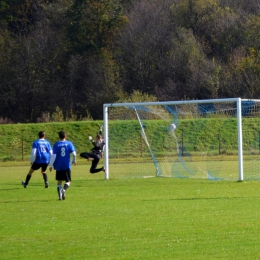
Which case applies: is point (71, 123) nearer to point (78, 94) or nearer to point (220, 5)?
point (78, 94)

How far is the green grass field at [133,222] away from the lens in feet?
33.7

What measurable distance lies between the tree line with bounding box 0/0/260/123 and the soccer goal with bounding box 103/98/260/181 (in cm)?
2943

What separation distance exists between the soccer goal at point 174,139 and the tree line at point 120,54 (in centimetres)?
2943

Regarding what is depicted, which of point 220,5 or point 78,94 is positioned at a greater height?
point 220,5

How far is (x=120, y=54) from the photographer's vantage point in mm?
65250

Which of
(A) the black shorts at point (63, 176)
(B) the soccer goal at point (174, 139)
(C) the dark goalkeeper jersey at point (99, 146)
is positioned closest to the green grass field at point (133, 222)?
(A) the black shorts at point (63, 176)

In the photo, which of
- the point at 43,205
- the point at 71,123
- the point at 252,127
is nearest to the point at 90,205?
the point at 43,205

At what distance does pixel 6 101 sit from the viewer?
217 ft

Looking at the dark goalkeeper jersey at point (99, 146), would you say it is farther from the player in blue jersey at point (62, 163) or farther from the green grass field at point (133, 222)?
the player in blue jersey at point (62, 163)

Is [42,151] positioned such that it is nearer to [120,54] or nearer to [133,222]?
[133,222]

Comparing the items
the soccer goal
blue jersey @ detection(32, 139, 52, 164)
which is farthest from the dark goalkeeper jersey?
blue jersey @ detection(32, 139, 52, 164)

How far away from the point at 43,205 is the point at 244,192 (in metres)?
5.51

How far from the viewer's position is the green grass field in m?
10.3

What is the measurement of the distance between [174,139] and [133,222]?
44.3ft
